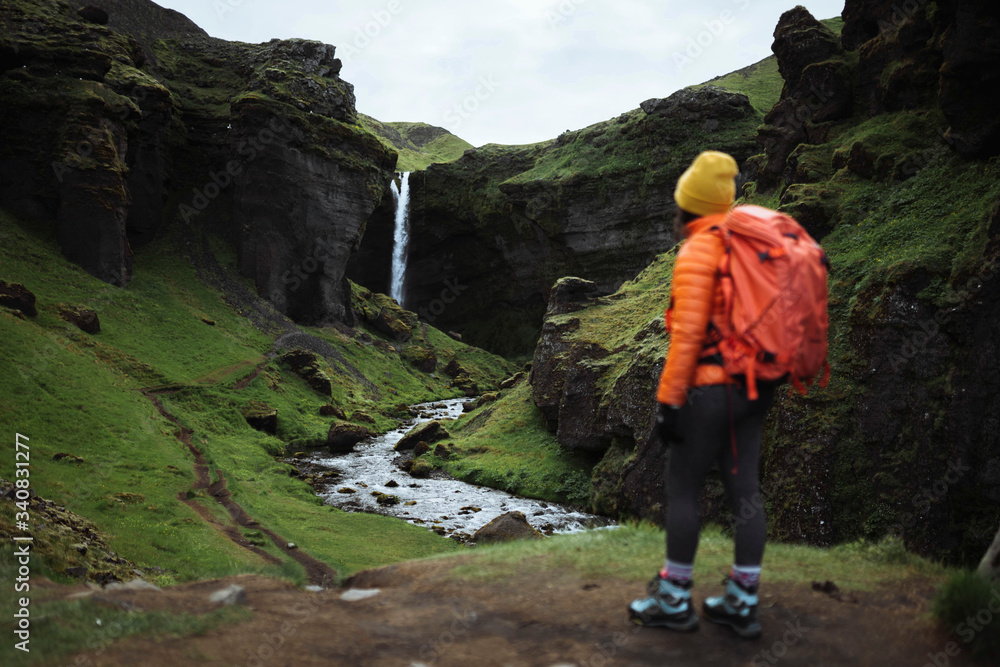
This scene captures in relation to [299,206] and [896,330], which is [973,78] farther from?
[299,206]

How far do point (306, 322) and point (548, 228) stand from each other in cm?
3195

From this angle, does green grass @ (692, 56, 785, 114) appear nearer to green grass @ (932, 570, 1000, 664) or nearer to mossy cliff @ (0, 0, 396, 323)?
mossy cliff @ (0, 0, 396, 323)

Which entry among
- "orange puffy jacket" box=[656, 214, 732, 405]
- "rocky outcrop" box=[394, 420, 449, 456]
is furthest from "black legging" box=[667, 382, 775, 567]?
"rocky outcrop" box=[394, 420, 449, 456]

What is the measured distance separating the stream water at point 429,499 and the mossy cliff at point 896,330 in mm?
2498

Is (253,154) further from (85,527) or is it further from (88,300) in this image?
(85,527)

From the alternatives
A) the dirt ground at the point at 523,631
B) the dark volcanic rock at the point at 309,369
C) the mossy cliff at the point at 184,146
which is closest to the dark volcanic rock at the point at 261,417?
the dark volcanic rock at the point at 309,369

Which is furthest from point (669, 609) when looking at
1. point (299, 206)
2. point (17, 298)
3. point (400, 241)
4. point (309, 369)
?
point (400, 241)

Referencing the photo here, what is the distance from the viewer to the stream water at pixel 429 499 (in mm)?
22938

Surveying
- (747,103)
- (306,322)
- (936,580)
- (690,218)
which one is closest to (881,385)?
(936,580)

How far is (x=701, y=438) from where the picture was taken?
16.3 feet

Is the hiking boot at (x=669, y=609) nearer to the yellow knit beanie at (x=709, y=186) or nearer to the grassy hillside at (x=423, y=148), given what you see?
the yellow knit beanie at (x=709, y=186)

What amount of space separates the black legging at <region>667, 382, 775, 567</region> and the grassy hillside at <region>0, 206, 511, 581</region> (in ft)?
17.0

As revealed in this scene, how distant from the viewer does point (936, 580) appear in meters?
6.31

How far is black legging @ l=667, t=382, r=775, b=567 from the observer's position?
491 centimetres
